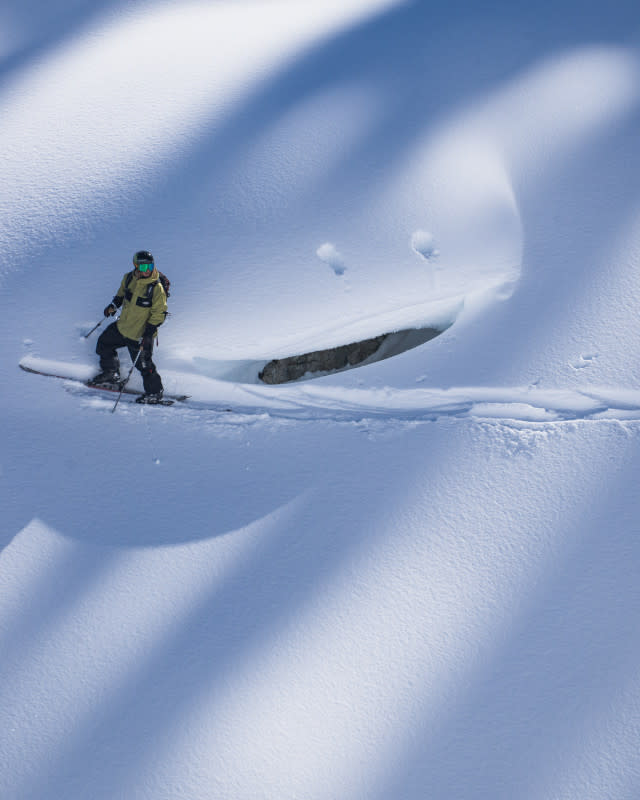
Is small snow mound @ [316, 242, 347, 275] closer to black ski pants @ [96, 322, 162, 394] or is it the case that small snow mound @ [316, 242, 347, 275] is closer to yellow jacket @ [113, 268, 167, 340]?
yellow jacket @ [113, 268, 167, 340]

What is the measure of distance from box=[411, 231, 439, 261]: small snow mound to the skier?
232 centimetres

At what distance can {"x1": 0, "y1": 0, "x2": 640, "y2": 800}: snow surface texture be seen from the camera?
11.9ft

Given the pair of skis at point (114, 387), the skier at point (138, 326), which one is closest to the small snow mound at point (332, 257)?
the skier at point (138, 326)

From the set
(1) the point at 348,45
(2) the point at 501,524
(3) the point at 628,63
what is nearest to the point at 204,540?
(2) the point at 501,524

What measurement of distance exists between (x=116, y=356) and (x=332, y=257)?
2.02 meters

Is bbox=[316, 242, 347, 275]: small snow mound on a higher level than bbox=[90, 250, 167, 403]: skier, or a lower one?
higher

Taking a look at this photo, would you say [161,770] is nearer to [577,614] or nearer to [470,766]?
[470,766]

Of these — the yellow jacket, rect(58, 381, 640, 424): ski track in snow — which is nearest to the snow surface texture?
rect(58, 381, 640, 424): ski track in snow

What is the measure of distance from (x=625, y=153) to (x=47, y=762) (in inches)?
275

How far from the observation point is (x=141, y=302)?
192 inches

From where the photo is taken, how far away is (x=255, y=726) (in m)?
3.59

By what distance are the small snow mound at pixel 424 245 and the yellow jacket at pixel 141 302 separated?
2.32m

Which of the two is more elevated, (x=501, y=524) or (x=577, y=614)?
(x=501, y=524)

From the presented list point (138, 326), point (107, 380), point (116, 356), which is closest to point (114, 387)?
point (107, 380)
